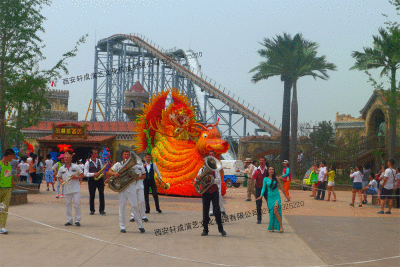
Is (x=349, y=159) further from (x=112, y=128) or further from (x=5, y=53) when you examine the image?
(x=5, y=53)

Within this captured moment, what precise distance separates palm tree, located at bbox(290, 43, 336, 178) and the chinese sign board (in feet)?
46.5

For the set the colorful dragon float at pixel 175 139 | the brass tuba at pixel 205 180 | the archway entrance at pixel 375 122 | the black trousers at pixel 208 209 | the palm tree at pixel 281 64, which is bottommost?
the black trousers at pixel 208 209

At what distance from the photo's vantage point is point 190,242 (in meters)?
8.88

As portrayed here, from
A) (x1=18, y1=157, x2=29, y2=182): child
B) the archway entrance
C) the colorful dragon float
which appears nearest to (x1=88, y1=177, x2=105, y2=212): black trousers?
the colorful dragon float

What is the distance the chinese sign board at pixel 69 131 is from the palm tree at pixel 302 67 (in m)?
14.2

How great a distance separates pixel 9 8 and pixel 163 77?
102 ft

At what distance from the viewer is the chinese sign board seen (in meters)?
34.4

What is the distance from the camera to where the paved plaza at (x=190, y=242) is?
23.9 feet

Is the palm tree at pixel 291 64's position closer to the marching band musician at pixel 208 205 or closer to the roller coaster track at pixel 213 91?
the roller coaster track at pixel 213 91

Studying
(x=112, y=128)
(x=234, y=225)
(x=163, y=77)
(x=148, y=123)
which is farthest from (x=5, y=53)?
(x=163, y=77)

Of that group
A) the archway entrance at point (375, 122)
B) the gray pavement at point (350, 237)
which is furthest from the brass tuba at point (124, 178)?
the archway entrance at point (375, 122)

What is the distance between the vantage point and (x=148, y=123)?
19.9 meters

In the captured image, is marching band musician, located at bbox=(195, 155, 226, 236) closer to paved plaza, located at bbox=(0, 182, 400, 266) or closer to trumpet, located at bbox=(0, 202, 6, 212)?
paved plaza, located at bbox=(0, 182, 400, 266)

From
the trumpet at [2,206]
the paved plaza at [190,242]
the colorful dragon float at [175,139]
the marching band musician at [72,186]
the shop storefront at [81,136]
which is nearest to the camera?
the paved plaza at [190,242]
